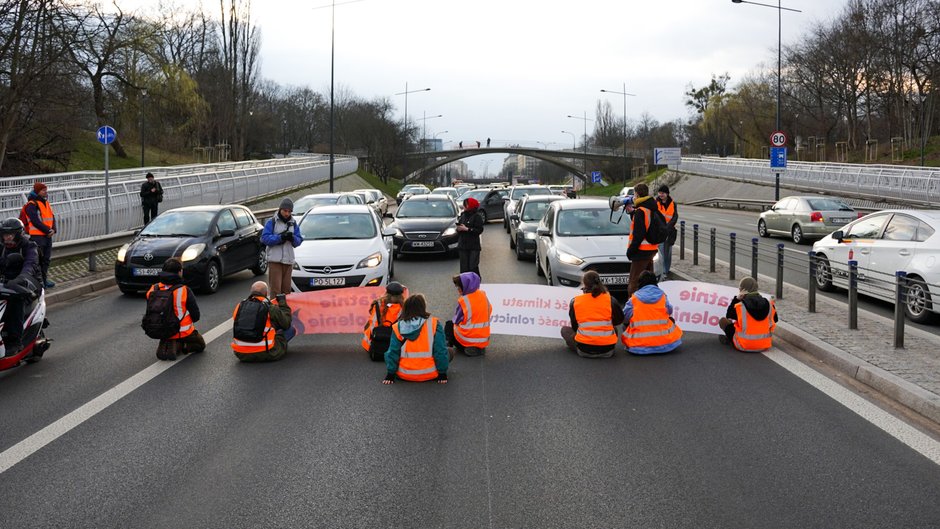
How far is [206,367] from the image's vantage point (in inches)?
329

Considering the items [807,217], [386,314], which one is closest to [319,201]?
[807,217]

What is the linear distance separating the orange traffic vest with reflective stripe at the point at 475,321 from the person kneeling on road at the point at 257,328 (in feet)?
6.33

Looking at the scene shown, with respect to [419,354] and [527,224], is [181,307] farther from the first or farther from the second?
[527,224]

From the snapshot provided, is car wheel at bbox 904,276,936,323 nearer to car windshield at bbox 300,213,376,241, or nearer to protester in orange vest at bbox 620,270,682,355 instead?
protester in orange vest at bbox 620,270,682,355

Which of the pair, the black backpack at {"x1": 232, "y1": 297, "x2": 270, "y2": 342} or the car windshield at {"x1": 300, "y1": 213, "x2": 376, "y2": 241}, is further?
the car windshield at {"x1": 300, "y1": 213, "x2": 376, "y2": 241}

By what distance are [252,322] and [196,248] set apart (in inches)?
243

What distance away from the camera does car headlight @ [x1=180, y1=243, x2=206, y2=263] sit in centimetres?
1363

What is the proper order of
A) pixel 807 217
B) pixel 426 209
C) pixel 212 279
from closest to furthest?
pixel 212 279 < pixel 426 209 < pixel 807 217

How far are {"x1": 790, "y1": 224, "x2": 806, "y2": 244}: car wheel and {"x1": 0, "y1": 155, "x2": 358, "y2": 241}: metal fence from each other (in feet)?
62.2

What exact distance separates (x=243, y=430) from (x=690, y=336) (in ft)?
19.3

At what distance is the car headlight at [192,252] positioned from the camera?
13.6 meters

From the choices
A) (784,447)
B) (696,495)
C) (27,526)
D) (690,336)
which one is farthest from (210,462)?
(690,336)

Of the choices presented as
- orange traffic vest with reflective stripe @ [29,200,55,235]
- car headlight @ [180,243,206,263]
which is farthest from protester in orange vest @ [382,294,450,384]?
orange traffic vest with reflective stripe @ [29,200,55,235]

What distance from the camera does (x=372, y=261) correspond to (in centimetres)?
1282
